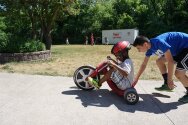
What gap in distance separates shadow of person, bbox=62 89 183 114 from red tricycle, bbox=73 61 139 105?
11cm

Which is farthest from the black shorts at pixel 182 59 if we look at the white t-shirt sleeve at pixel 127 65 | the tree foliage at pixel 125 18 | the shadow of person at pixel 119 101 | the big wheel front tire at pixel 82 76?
the tree foliage at pixel 125 18

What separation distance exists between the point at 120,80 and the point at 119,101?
394 millimetres

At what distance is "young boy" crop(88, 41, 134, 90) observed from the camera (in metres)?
6.07

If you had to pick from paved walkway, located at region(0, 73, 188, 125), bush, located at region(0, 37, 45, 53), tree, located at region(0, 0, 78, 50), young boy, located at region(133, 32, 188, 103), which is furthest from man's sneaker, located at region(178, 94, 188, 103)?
tree, located at region(0, 0, 78, 50)

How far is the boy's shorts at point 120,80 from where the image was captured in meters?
6.13

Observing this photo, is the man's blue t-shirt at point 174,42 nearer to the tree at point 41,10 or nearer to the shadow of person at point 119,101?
the shadow of person at point 119,101

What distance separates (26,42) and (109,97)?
23.6 ft

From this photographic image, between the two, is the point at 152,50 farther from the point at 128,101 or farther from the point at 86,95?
the point at 86,95

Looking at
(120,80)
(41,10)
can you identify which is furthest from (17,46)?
(120,80)

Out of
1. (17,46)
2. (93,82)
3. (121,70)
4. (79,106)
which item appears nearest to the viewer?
(79,106)

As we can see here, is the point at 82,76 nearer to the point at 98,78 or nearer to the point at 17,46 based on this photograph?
the point at 98,78

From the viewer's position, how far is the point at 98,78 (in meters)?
6.58

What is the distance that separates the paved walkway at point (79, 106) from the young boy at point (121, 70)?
1.05 feet

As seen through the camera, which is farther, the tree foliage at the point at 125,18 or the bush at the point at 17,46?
the tree foliage at the point at 125,18
